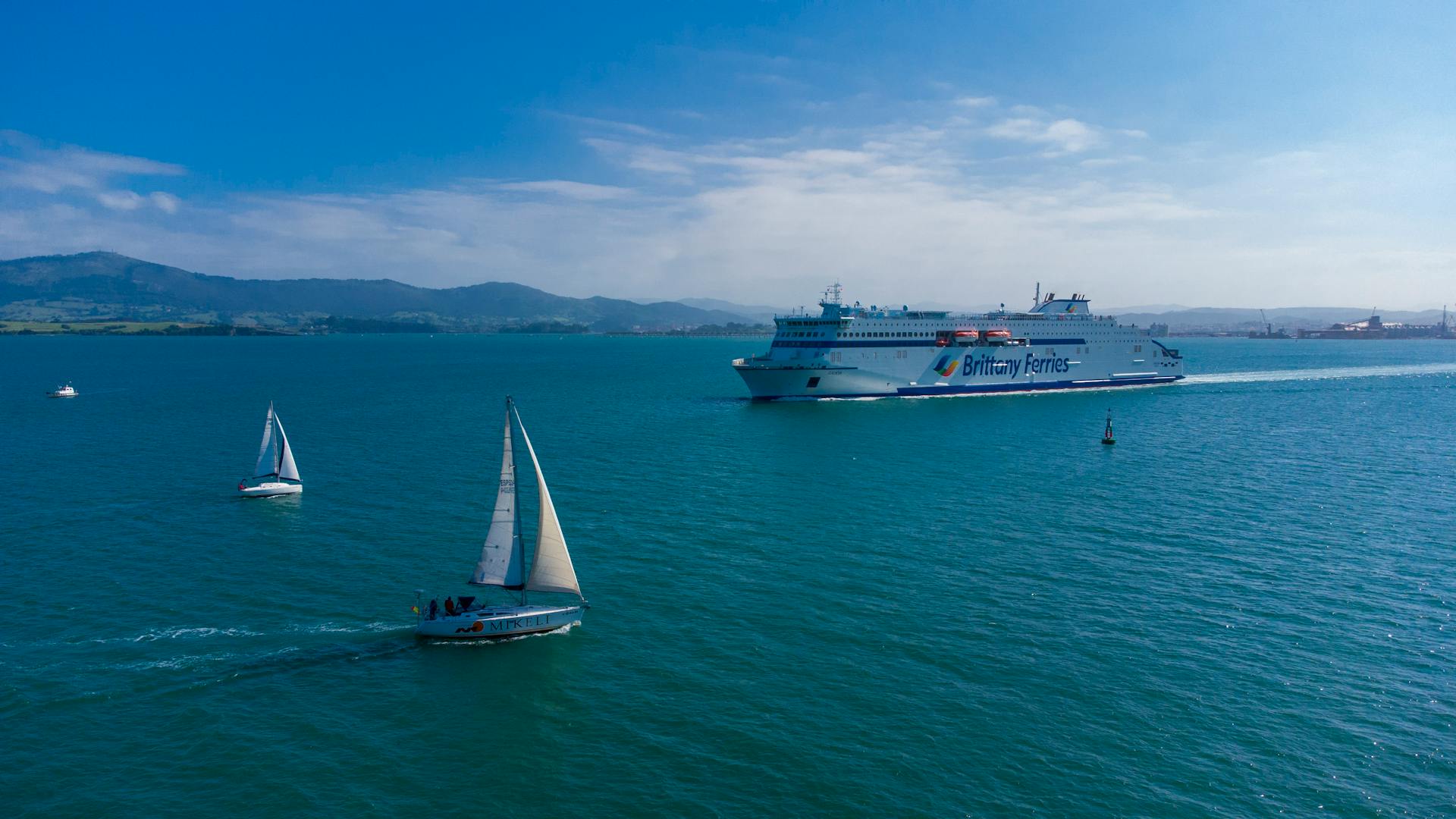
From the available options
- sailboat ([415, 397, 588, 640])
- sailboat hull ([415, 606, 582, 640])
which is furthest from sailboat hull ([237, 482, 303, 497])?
sailboat hull ([415, 606, 582, 640])

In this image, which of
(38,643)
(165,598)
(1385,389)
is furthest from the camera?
(1385,389)

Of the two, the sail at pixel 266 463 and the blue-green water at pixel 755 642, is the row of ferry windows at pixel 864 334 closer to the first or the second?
the blue-green water at pixel 755 642

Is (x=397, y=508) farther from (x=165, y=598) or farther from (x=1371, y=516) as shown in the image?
(x=1371, y=516)

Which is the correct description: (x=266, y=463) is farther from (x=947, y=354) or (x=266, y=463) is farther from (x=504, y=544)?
(x=947, y=354)

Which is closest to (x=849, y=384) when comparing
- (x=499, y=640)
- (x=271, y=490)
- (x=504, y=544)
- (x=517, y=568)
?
(x=271, y=490)

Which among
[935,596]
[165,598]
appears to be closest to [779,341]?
[935,596]

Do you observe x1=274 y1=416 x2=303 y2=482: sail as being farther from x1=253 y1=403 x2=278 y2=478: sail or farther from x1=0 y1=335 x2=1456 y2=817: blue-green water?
x1=0 y1=335 x2=1456 y2=817: blue-green water
